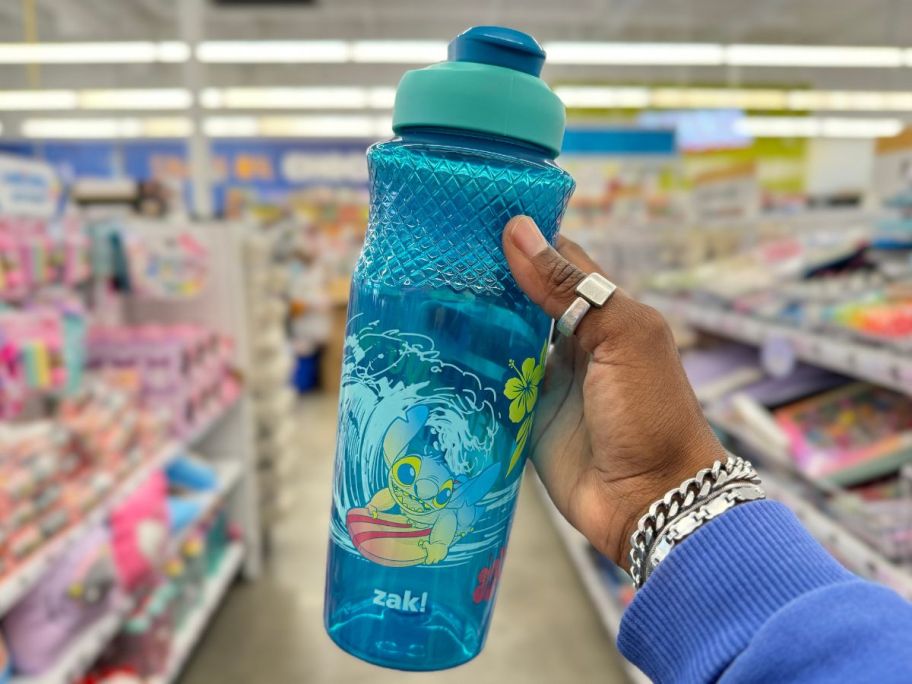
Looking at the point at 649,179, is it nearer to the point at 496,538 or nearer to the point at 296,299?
the point at 296,299

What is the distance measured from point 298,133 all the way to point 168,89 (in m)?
2.43

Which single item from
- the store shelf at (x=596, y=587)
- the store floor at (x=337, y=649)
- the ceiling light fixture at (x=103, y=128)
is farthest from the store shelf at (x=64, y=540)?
the ceiling light fixture at (x=103, y=128)

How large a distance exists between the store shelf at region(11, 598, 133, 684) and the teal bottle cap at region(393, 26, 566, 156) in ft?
5.48

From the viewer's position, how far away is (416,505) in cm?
67

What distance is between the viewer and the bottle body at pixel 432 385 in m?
0.67

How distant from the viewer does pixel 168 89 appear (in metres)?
→ 11.1

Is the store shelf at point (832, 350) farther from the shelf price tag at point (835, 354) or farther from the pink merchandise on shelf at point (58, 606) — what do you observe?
the pink merchandise on shelf at point (58, 606)

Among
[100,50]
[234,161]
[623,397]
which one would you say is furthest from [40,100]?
[623,397]

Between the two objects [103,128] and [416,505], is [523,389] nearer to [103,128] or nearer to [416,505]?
[416,505]

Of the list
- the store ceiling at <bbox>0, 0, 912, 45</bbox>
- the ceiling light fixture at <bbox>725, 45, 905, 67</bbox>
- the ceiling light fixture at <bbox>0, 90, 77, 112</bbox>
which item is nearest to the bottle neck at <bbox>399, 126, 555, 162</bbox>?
the ceiling light fixture at <bbox>725, 45, 905, 67</bbox>

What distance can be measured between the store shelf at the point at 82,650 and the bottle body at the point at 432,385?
4.48 feet

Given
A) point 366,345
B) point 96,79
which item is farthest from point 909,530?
point 96,79

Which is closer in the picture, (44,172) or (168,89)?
(44,172)

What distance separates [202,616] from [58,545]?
1.27m
